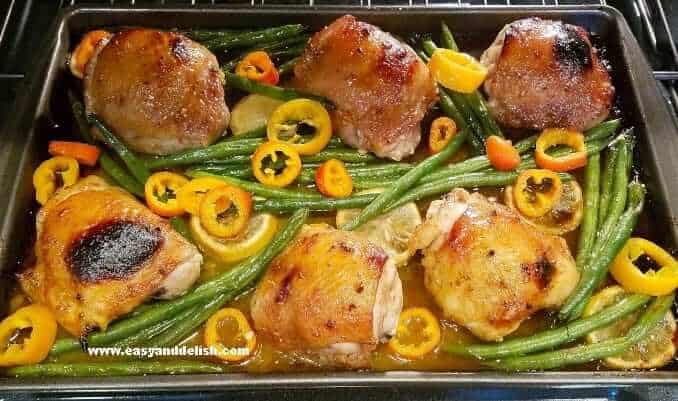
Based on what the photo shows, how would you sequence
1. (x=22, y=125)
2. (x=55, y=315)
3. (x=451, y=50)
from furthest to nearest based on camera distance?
(x=451, y=50)
(x=22, y=125)
(x=55, y=315)

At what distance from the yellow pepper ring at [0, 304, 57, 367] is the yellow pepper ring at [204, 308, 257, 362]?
0.86 meters

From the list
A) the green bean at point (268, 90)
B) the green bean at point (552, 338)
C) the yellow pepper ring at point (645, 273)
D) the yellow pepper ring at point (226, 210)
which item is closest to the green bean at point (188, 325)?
the yellow pepper ring at point (226, 210)

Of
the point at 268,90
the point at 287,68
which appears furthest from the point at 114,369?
the point at 287,68

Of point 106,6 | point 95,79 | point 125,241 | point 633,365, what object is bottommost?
point 633,365

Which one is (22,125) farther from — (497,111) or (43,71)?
(497,111)

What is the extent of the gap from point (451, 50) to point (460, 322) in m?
2.00

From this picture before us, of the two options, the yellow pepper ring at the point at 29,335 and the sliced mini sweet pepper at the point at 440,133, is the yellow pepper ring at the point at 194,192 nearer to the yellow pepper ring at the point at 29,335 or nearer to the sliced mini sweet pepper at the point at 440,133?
the yellow pepper ring at the point at 29,335

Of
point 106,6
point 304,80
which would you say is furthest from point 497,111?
point 106,6

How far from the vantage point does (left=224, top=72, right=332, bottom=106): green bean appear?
4.52 metres

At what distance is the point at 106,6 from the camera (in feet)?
15.9

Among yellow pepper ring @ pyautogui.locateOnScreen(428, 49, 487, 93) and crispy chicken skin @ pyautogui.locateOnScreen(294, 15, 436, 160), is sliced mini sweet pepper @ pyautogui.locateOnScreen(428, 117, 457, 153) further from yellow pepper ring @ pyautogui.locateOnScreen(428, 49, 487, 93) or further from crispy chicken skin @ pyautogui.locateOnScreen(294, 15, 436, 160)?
yellow pepper ring @ pyautogui.locateOnScreen(428, 49, 487, 93)

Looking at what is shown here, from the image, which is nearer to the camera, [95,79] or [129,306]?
[129,306]

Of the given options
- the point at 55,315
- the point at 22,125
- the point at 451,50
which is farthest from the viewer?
the point at 451,50

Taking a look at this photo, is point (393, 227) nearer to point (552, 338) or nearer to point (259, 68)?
point (552, 338)
